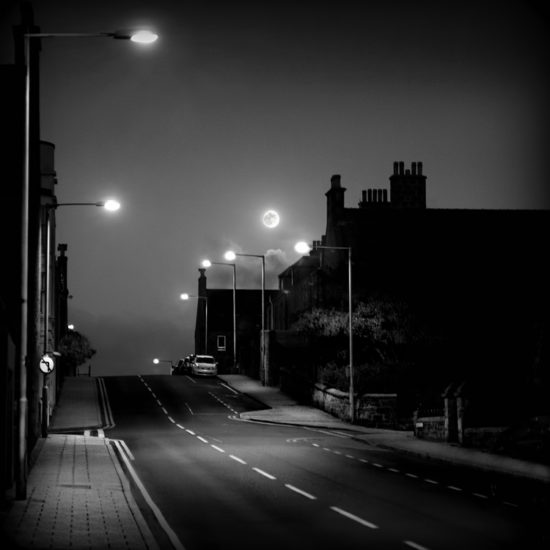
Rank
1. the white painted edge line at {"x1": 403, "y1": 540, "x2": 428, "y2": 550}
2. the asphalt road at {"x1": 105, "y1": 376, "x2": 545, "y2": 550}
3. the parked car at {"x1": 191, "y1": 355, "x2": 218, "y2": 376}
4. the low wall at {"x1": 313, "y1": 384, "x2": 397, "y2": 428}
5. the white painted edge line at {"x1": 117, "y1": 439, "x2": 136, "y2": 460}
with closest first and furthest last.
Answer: the white painted edge line at {"x1": 403, "y1": 540, "x2": 428, "y2": 550}
the asphalt road at {"x1": 105, "y1": 376, "x2": 545, "y2": 550}
the white painted edge line at {"x1": 117, "y1": 439, "x2": 136, "y2": 460}
the low wall at {"x1": 313, "y1": 384, "x2": 397, "y2": 428}
the parked car at {"x1": 191, "y1": 355, "x2": 218, "y2": 376}

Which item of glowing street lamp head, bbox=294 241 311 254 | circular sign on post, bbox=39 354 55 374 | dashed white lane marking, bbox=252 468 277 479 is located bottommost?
dashed white lane marking, bbox=252 468 277 479

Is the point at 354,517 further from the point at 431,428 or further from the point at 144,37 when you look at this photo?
the point at 431,428

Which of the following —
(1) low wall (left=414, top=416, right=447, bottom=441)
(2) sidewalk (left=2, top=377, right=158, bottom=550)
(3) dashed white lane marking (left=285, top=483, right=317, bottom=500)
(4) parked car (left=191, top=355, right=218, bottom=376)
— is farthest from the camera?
(4) parked car (left=191, top=355, right=218, bottom=376)

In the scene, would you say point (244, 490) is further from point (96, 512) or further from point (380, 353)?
point (380, 353)

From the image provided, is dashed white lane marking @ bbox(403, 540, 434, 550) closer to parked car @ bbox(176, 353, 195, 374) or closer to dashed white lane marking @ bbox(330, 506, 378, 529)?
dashed white lane marking @ bbox(330, 506, 378, 529)

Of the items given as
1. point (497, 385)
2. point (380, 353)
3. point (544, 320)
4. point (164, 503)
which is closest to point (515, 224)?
point (380, 353)

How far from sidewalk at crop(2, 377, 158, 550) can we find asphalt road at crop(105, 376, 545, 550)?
2.81ft

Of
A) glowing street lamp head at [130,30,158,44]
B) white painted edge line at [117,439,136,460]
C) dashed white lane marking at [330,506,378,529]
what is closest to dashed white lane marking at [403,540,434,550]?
dashed white lane marking at [330,506,378,529]

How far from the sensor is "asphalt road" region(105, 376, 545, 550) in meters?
15.9

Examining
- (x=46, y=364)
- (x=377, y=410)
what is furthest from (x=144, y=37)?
(x=377, y=410)

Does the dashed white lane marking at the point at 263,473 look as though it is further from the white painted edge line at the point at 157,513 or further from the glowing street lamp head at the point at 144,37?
the glowing street lamp head at the point at 144,37

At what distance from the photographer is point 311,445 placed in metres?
35.7

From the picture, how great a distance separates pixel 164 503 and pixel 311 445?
52.8 ft

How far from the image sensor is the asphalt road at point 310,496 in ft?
52.3
